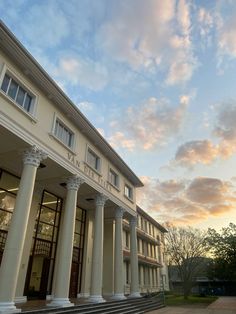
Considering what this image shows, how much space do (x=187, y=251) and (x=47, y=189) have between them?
25.8 metres

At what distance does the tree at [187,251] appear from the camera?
33.2 m

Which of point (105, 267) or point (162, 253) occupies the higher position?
point (162, 253)

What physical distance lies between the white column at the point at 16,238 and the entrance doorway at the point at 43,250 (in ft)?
17.4

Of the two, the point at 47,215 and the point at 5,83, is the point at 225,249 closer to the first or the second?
the point at 47,215

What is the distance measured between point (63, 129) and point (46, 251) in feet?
25.4

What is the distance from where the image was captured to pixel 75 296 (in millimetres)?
18344

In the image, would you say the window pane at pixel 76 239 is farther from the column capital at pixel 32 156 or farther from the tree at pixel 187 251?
the tree at pixel 187 251

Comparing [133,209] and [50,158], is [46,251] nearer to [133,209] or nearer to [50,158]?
[50,158]

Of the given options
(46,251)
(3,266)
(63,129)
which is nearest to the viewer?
(3,266)

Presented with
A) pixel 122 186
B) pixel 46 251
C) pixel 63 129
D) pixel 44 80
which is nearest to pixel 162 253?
pixel 122 186

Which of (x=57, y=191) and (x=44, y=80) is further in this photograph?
(x=57, y=191)

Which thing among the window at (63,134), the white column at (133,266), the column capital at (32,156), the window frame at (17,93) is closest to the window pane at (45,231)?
the window at (63,134)

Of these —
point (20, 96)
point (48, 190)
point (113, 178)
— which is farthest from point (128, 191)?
point (20, 96)

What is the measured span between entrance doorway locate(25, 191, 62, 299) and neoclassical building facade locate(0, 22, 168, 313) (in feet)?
0.18
